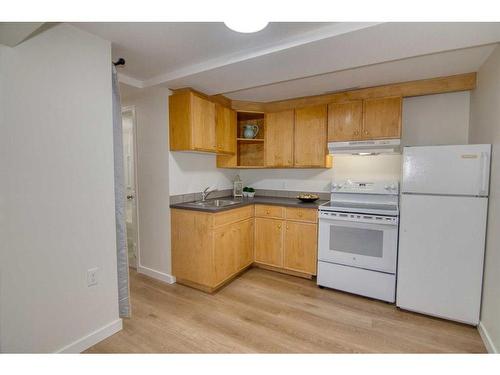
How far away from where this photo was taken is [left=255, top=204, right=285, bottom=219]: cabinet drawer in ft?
9.88

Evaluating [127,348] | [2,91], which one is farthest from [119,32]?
[127,348]

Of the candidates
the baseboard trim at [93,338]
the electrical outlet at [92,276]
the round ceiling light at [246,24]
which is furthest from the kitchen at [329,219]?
the round ceiling light at [246,24]

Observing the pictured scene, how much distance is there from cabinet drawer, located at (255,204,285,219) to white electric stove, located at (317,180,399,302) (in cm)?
51

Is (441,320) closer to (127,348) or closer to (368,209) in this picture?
(368,209)

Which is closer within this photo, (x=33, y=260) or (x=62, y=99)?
(x=33, y=260)

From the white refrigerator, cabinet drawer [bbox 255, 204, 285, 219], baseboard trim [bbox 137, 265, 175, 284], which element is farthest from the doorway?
the white refrigerator

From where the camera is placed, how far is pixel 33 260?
148cm

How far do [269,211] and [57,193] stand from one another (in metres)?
2.15

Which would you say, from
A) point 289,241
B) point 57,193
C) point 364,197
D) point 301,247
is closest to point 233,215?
point 289,241

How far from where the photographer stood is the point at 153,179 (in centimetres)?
290

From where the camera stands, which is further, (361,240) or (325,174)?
(325,174)

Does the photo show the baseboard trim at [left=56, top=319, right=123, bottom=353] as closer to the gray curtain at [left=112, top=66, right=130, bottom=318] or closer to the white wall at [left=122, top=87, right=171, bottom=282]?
the gray curtain at [left=112, top=66, right=130, bottom=318]

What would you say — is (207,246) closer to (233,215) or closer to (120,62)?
(233,215)
